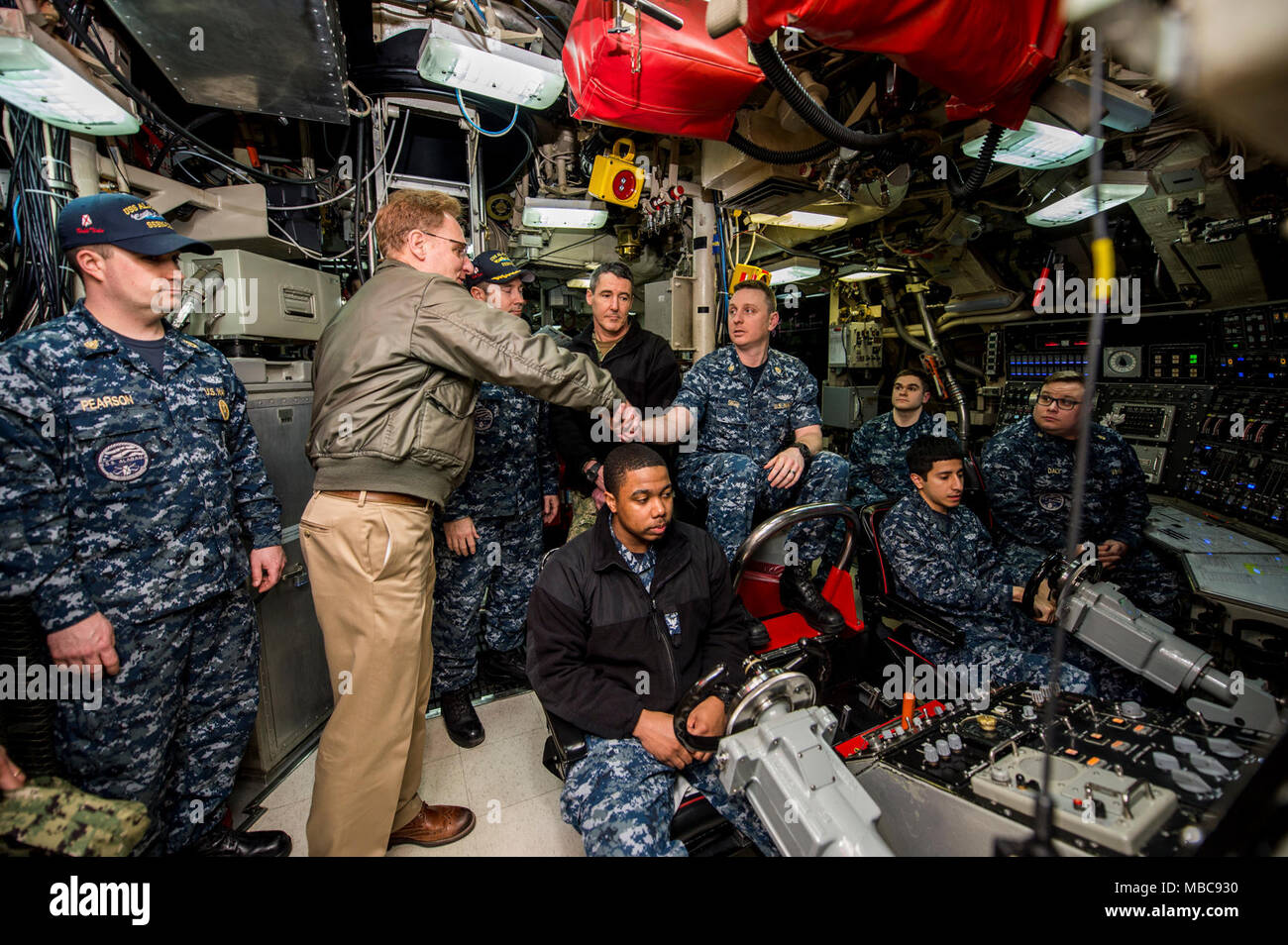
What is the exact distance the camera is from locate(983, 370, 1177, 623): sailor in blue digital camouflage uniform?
3.59 m

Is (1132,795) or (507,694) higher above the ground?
(1132,795)

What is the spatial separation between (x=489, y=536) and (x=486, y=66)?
2.51 m

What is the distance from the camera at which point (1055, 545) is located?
12.1ft

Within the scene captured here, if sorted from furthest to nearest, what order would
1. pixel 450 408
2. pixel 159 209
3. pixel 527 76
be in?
pixel 527 76 < pixel 159 209 < pixel 450 408

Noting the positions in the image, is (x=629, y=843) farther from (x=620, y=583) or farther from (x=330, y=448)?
(x=330, y=448)

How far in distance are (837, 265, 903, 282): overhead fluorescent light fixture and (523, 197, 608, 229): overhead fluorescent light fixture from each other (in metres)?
4.10

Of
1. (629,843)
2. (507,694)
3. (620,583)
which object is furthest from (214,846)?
(620,583)

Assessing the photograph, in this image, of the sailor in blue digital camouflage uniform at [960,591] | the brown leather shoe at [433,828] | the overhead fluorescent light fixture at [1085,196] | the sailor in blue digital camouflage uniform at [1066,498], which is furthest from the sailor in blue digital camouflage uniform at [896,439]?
the brown leather shoe at [433,828]

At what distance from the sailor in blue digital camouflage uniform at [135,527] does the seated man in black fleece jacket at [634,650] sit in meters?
1.26

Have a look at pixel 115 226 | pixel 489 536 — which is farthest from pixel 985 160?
pixel 115 226

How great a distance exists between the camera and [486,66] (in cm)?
276

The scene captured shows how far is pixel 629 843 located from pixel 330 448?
1.63m

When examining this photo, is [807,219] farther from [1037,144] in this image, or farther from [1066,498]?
[1066,498]

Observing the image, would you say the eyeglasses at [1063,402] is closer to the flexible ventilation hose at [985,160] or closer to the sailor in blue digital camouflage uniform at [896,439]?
the sailor in blue digital camouflage uniform at [896,439]
